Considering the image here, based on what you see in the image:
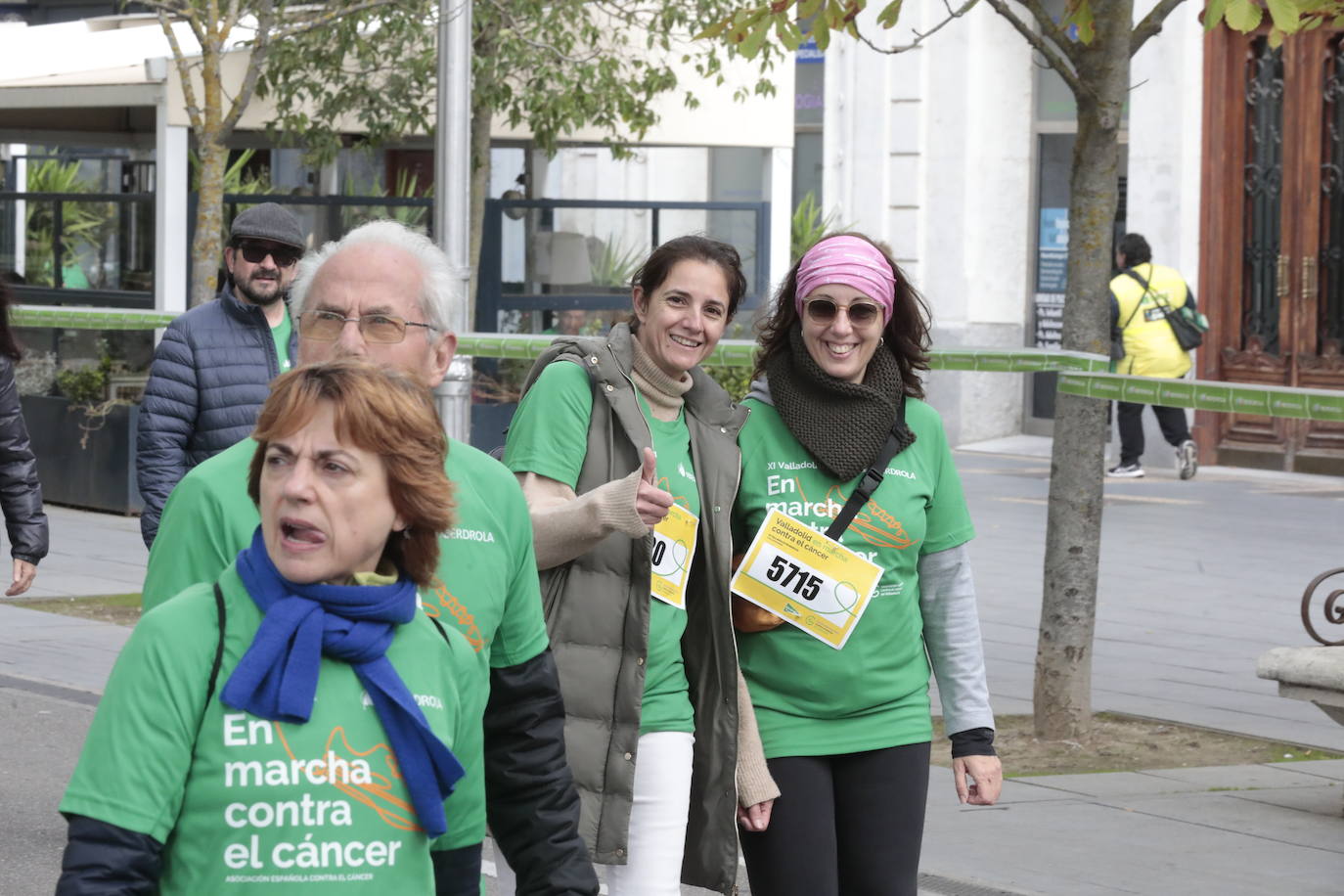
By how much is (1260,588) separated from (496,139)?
7.06 metres

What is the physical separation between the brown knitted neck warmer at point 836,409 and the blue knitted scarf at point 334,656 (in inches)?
69.3

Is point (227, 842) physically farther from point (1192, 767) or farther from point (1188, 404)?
point (1188, 404)

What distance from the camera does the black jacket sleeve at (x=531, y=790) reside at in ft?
9.45

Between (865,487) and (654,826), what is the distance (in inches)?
30.3

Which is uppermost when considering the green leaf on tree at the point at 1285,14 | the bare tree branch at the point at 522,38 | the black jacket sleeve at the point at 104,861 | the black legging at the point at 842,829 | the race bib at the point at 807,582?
the bare tree branch at the point at 522,38

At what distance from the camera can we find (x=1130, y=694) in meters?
8.79

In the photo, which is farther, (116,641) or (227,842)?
(116,641)

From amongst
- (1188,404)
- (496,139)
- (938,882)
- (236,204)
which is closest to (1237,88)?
(496,139)

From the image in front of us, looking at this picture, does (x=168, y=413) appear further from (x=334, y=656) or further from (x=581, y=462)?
(x=334, y=656)

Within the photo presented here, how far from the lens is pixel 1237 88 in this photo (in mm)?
17422

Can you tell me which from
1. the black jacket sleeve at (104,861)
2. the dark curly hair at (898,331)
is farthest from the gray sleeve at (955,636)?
the black jacket sleeve at (104,861)

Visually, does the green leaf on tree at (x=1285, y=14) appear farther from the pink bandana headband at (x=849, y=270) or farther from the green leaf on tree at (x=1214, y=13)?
the pink bandana headband at (x=849, y=270)

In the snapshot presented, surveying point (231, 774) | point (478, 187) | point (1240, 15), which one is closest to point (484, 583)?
point (231, 774)

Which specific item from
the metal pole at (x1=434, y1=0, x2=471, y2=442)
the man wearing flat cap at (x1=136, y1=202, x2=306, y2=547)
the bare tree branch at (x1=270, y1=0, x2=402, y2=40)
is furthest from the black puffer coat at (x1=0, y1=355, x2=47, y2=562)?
the bare tree branch at (x1=270, y1=0, x2=402, y2=40)
